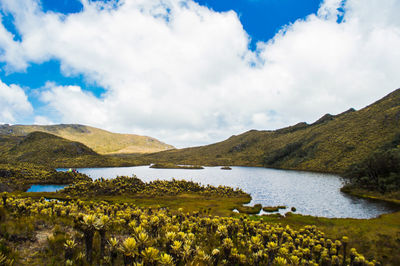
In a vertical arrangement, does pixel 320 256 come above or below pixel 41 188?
above

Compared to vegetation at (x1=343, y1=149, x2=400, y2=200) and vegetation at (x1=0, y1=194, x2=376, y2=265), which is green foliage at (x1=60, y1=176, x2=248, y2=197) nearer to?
vegetation at (x1=343, y1=149, x2=400, y2=200)

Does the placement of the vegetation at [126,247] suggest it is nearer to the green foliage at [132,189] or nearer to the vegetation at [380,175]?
the green foliage at [132,189]

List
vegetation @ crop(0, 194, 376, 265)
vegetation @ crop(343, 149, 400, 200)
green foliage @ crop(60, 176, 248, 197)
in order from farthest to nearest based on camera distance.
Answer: green foliage @ crop(60, 176, 248, 197) → vegetation @ crop(343, 149, 400, 200) → vegetation @ crop(0, 194, 376, 265)

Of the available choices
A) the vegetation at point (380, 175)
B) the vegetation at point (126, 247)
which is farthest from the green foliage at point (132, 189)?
the vegetation at point (126, 247)

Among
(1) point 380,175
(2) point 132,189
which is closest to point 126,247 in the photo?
(2) point 132,189

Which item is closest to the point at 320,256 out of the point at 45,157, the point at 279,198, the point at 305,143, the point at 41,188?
the point at 279,198

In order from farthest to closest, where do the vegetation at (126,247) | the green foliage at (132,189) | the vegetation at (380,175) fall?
the green foliage at (132,189) → the vegetation at (380,175) → the vegetation at (126,247)

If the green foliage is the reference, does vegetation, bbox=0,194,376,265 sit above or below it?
above

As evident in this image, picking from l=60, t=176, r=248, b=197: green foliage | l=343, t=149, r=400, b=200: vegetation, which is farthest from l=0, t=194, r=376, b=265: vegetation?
l=343, t=149, r=400, b=200: vegetation

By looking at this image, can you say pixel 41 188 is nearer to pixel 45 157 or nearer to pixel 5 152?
pixel 45 157

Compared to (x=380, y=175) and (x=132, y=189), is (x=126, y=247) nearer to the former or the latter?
(x=132, y=189)

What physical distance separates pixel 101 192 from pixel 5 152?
221 m

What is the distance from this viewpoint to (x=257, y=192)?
7162cm

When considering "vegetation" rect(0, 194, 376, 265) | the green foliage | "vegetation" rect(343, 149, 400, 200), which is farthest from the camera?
the green foliage
